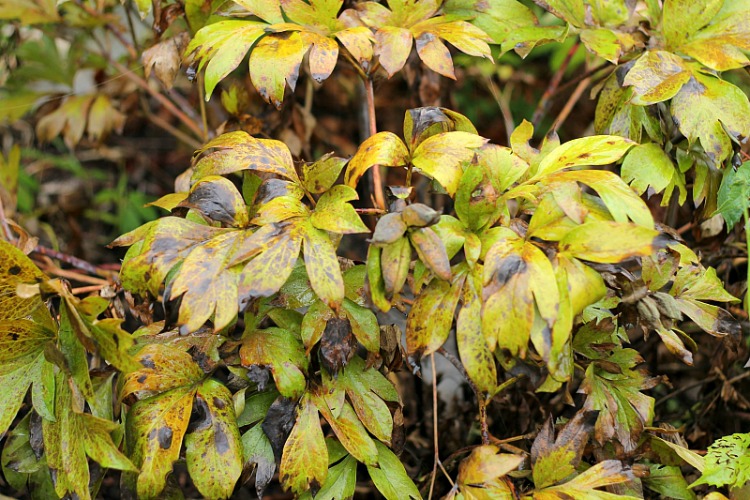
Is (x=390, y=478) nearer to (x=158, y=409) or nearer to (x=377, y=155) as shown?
(x=158, y=409)

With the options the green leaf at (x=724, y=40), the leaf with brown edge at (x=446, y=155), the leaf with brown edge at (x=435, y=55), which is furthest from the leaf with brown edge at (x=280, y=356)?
the green leaf at (x=724, y=40)

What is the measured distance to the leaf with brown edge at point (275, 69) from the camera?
2.73ft

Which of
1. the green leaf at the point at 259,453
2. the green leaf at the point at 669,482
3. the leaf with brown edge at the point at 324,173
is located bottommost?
the green leaf at the point at 669,482

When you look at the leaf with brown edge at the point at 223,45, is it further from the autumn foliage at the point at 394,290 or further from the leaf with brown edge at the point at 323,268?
the leaf with brown edge at the point at 323,268

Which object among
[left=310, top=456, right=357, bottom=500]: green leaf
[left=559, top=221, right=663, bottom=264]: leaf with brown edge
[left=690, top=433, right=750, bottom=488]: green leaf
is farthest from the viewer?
[left=310, top=456, right=357, bottom=500]: green leaf

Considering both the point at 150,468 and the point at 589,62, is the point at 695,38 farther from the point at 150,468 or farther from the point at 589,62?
the point at 150,468

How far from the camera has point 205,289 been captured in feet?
2.35

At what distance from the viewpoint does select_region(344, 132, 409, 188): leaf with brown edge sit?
2.54 feet

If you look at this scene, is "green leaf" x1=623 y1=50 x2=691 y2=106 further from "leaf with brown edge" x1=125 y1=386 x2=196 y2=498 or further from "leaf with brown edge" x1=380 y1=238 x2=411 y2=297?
"leaf with brown edge" x1=125 y1=386 x2=196 y2=498

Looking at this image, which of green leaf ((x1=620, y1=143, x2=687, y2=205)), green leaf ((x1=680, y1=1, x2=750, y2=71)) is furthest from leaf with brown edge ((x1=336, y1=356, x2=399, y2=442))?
green leaf ((x1=680, y1=1, x2=750, y2=71))

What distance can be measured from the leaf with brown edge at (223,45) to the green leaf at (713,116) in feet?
1.91

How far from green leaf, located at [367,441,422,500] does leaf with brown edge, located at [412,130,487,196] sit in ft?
1.18

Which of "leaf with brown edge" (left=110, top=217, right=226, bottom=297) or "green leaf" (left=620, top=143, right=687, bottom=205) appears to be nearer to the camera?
"leaf with brown edge" (left=110, top=217, right=226, bottom=297)

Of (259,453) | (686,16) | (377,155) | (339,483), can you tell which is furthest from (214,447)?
(686,16)
